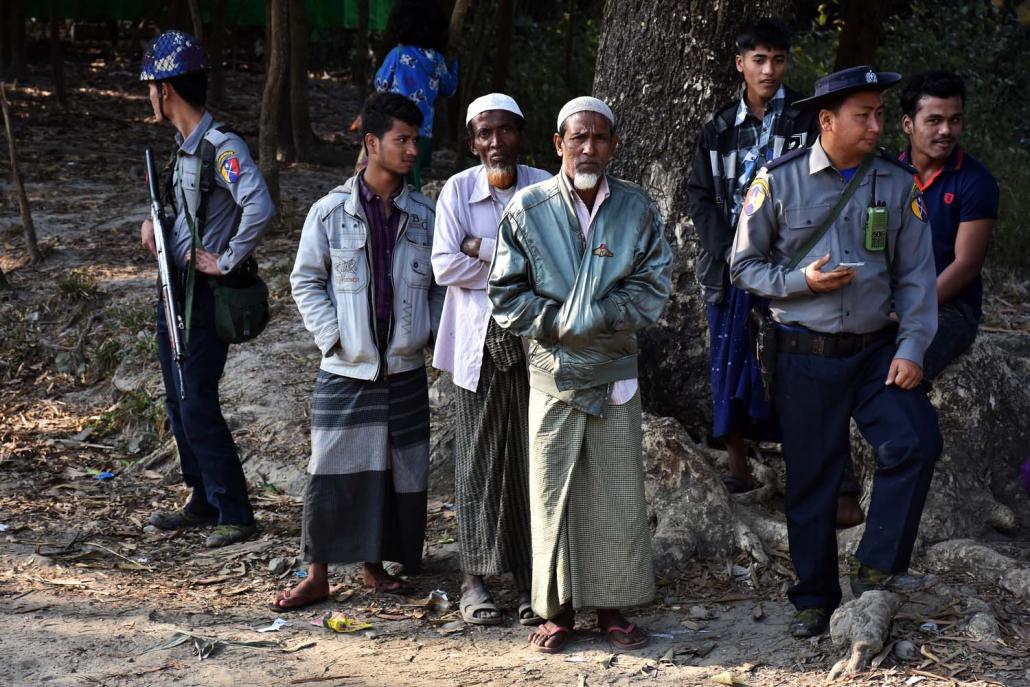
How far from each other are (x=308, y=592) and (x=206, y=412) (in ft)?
3.75

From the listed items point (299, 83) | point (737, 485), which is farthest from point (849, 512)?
point (299, 83)

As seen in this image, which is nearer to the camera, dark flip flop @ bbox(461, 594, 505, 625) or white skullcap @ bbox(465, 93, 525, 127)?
white skullcap @ bbox(465, 93, 525, 127)

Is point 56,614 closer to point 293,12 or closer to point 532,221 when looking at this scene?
point 532,221

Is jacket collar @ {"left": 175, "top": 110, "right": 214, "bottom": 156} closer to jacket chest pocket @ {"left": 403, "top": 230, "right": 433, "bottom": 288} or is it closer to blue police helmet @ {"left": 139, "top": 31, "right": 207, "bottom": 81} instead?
blue police helmet @ {"left": 139, "top": 31, "right": 207, "bottom": 81}

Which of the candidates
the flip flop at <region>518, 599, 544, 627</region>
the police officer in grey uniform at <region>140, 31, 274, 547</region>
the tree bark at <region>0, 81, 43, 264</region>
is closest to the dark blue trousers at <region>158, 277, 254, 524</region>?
the police officer in grey uniform at <region>140, 31, 274, 547</region>

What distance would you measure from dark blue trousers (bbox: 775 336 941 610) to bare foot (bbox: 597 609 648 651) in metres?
0.57

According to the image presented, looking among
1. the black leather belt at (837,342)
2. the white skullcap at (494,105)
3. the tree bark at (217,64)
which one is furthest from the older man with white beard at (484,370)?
the tree bark at (217,64)

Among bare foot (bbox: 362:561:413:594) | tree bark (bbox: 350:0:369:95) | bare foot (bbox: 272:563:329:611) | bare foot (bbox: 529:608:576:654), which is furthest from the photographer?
tree bark (bbox: 350:0:369:95)

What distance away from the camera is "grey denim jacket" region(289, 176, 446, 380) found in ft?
15.6

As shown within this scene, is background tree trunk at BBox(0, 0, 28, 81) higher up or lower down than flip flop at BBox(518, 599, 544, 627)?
higher up

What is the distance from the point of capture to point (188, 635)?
179 inches

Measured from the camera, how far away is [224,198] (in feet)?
18.2

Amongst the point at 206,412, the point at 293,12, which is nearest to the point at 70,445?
the point at 206,412

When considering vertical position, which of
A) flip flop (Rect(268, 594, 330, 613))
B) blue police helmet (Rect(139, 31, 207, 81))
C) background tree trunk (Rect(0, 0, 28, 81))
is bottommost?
flip flop (Rect(268, 594, 330, 613))
